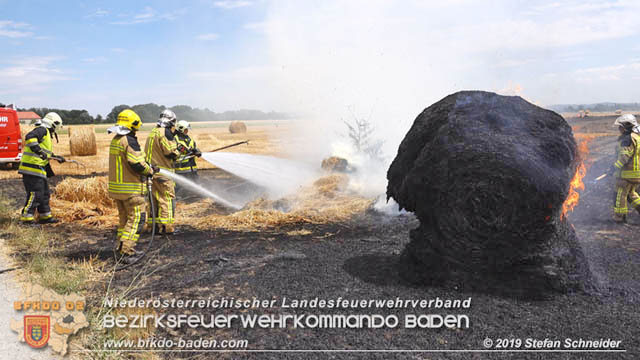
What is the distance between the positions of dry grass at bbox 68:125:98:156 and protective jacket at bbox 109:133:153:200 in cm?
1871

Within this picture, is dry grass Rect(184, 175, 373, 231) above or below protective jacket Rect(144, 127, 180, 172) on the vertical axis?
below

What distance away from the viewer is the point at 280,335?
14.1 ft

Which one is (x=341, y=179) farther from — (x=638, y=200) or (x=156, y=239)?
(x=638, y=200)

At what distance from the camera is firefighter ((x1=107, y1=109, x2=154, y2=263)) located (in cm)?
650

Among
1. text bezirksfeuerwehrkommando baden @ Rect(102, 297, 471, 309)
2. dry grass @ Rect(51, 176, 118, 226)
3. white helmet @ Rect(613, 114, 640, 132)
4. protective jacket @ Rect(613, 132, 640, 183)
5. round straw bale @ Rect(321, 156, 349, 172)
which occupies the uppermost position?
white helmet @ Rect(613, 114, 640, 132)

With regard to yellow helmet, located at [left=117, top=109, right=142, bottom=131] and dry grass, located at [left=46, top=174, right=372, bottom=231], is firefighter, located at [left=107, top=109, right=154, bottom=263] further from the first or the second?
dry grass, located at [left=46, top=174, right=372, bottom=231]

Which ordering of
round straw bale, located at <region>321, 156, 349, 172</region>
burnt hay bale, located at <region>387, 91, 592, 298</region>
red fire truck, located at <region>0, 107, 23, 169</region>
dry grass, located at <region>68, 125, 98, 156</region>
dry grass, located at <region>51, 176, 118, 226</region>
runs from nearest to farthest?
burnt hay bale, located at <region>387, 91, 592, 298</region> < dry grass, located at <region>51, 176, 118, 226</region> < round straw bale, located at <region>321, 156, 349, 172</region> < red fire truck, located at <region>0, 107, 23, 169</region> < dry grass, located at <region>68, 125, 98, 156</region>

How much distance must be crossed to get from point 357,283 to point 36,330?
3.39 metres

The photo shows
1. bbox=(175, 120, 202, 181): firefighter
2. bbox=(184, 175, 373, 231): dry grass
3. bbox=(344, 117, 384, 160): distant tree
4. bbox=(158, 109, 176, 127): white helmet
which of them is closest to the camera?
bbox=(158, 109, 176, 127): white helmet

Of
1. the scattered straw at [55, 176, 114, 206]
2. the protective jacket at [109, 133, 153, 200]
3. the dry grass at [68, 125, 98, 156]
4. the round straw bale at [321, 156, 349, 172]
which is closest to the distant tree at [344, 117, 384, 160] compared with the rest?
the round straw bale at [321, 156, 349, 172]

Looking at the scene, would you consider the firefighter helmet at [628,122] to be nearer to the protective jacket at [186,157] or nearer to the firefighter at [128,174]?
the protective jacket at [186,157]

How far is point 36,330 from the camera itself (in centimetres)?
410

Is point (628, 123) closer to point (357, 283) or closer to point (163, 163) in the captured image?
point (357, 283)

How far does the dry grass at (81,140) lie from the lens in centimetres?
2272
